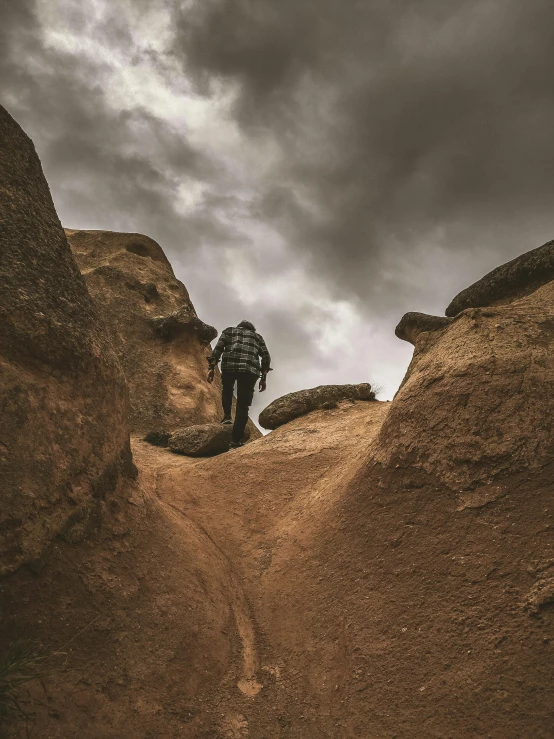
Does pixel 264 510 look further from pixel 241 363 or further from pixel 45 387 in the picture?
pixel 241 363

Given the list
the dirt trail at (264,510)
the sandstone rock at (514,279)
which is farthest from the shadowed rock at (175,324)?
the sandstone rock at (514,279)

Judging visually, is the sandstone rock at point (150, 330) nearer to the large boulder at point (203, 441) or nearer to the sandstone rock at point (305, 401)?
the large boulder at point (203, 441)

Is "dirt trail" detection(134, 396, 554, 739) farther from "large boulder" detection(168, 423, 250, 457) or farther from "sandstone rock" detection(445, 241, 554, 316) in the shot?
"sandstone rock" detection(445, 241, 554, 316)

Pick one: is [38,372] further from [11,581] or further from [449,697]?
[449,697]

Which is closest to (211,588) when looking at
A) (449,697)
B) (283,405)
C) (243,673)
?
(243,673)

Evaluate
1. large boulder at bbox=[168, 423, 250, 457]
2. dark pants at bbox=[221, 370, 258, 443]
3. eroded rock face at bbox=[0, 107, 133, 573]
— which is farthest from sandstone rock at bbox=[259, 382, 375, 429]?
eroded rock face at bbox=[0, 107, 133, 573]

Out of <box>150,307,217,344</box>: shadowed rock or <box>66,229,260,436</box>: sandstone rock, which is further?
<box>150,307,217,344</box>: shadowed rock

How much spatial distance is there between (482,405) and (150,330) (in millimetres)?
11975

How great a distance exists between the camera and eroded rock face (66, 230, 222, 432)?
12.9 metres

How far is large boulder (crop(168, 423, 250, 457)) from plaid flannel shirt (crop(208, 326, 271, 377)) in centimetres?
130

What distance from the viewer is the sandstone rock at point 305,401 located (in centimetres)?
1080

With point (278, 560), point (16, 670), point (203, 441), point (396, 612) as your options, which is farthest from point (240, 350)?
point (16, 670)

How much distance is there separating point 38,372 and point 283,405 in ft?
25.0

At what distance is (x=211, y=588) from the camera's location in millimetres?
4199
